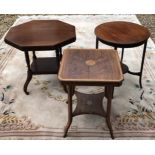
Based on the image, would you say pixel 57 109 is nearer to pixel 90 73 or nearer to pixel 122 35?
pixel 90 73

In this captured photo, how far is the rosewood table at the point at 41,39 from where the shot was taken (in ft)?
6.90

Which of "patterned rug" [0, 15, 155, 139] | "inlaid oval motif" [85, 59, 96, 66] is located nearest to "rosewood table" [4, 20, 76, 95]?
"patterned rug" [0, 15, 155, 139]

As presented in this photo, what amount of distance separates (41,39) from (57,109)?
2.14 feet

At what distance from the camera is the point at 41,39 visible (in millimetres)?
2182

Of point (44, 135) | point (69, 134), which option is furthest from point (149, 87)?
point (44, 135)

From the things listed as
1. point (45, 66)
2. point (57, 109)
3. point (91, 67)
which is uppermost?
point (91, 67)

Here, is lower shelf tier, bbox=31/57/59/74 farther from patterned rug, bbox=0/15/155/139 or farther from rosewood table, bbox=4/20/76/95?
patterned rug, bbox=0/15/155/139

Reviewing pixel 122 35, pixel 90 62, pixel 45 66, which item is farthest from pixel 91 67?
pixel 45 66

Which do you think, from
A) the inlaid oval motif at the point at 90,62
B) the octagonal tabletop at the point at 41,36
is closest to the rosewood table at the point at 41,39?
the octagonal tabletop at the point at 41,36

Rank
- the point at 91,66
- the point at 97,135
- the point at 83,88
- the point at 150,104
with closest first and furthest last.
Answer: the point at 91,66 < the point at 97,135 < the point at 150,104 < the point at 83,88

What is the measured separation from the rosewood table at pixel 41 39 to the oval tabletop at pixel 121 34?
283mm

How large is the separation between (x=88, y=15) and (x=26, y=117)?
286 centimetres
